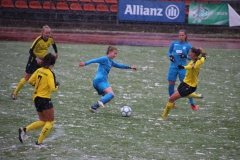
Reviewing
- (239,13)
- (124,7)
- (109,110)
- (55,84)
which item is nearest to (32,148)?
(55,84)

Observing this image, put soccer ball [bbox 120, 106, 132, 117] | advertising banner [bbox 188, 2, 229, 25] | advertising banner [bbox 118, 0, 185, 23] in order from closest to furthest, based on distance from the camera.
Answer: soccer ball [bbox 120, 106, 132, 117], advertising banner [bbox 188, 2, 229, 25], advertising banner [bbox 118, 0, 185, 23]

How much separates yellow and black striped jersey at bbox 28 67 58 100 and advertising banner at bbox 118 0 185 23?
69.1ft

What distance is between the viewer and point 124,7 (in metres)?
29.7

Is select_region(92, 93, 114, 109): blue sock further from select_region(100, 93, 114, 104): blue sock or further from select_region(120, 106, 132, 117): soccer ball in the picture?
select_region(120, 106, 132, 117): soccer ball

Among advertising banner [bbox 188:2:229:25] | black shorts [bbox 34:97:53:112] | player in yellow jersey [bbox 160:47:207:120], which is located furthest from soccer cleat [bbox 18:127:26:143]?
advertising banner [bbox 188:2:229:25]

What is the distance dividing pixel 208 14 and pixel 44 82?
71.4 ft

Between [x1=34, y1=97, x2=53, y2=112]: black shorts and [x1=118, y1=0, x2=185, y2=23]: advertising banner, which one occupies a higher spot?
[x1=118, y1=0, x2=185, y2=23]: advertising banner

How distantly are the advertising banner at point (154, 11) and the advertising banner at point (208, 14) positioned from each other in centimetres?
59

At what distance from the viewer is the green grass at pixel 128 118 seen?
879 cm

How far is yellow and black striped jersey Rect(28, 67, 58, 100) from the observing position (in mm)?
8805

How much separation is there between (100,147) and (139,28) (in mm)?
21700

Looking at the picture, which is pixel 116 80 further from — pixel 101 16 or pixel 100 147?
pixel 101 16

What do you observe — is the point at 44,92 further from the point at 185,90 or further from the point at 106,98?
the point at 185,90

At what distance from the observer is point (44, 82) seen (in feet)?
29.0
